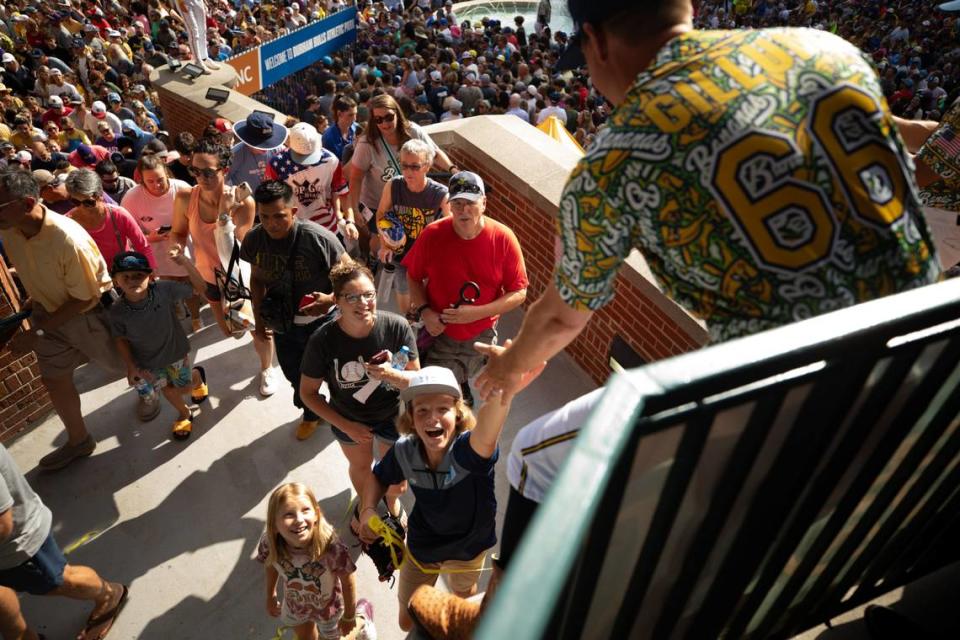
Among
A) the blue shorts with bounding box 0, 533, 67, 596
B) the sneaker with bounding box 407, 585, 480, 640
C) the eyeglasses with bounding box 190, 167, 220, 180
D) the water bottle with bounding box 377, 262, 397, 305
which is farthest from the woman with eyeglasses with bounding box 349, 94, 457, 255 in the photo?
the sneaker with bounding box 407, 585, 480, 640

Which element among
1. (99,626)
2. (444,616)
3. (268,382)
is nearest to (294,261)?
(268,382)

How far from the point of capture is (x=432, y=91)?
14648 millimetres

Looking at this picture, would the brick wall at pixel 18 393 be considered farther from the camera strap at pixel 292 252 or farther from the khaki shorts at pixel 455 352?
the khaki shorts at pixel 455 352

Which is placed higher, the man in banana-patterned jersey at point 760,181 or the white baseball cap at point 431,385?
the man in banana-patterned jersey at point 760,181

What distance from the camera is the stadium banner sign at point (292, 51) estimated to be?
14016mm

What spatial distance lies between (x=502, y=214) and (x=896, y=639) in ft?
15.2

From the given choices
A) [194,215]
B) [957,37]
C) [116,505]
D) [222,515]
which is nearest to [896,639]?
[222,515]

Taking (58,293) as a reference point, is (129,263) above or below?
above

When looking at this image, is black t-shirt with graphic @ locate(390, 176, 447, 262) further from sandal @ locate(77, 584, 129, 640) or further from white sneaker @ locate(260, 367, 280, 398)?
sandal @ locate(77, 584, 129, 640)

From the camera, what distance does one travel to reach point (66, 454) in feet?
15.7

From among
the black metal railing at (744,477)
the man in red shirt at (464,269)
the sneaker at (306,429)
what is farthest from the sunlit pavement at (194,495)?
the black metal railing at (744,477)

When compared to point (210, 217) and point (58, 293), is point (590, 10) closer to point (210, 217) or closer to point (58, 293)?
point (58, 293)

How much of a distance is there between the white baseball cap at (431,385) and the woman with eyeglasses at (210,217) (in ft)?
8.40

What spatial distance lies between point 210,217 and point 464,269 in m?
2.44
